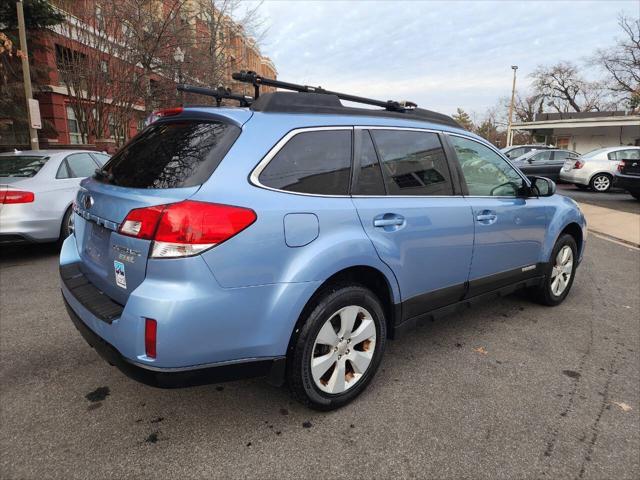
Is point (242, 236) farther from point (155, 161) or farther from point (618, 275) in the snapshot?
point (618, 275)

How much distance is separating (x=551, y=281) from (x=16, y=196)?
6.31 meters

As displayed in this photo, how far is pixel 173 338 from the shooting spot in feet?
6.52

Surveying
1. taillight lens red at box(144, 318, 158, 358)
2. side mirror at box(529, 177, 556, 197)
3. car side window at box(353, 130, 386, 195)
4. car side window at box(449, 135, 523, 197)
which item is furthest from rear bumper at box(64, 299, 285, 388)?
side mirror at box(529, 177, 556, 197)

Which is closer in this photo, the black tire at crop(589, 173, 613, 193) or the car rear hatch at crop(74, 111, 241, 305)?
the car rear hatch at crop(74, 111, 241, 305)

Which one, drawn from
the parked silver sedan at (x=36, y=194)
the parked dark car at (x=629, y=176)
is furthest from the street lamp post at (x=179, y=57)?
Answer: the parked dark car at (x=629, y=176)

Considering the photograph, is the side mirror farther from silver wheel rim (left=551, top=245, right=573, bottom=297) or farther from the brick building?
the brick building

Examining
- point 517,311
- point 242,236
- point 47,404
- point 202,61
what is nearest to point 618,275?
point 517,311

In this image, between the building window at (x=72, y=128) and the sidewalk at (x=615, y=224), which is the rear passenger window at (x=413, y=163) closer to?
the sidewalk at (x=615, y=224)

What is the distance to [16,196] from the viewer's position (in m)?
5.62

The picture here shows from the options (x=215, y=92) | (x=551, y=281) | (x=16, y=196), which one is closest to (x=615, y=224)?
(x=551, y=281)

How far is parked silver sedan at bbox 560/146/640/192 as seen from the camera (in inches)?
622

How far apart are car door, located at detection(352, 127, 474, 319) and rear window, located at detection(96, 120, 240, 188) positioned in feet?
2.74

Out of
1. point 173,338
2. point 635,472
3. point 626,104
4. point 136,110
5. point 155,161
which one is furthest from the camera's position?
point 626,104

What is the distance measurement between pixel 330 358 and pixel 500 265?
1.87 m
